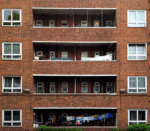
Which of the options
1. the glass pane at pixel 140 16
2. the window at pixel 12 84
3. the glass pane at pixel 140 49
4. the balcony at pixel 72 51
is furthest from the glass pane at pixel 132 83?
the window at pixel 12 84

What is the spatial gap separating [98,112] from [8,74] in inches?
318

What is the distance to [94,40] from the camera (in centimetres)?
1479

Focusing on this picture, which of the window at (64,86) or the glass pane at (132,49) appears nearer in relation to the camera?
the glass pane at (132,49)

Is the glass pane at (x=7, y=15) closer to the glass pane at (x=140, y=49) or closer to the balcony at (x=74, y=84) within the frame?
the balcony at (x=74, y=84)

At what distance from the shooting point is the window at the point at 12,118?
47.2ft

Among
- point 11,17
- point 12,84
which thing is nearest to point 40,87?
point 12,84

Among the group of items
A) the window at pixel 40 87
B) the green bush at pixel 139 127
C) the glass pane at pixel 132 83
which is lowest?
the green bush at pixel 139 127

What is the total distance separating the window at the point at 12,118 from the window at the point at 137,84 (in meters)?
9.03

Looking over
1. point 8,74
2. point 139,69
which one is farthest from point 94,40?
point 8,74

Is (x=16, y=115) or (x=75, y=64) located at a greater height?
(x=75, y=64)

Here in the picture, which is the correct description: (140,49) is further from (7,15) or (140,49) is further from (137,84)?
(7,15)

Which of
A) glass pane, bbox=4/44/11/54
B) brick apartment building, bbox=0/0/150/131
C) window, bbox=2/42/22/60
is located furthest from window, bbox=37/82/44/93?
glass pane, bbox=4/44/11/54

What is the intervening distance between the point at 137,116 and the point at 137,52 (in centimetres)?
510

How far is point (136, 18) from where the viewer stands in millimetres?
14836
